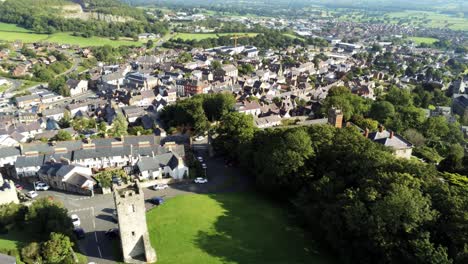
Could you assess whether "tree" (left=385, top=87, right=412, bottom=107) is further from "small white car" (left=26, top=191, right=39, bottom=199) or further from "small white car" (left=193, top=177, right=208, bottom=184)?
"small white car" (left=26, top=191, right=39, bottom=199)

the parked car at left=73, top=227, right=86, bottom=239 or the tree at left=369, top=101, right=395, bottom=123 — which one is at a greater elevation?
the tree at left=369, top=101, right=395, bottom=123

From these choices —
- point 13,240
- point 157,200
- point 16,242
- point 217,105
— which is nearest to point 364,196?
point 157,200

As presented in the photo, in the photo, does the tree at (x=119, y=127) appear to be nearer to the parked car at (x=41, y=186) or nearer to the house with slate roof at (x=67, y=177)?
the house with slate roof at (x=67, y=177)

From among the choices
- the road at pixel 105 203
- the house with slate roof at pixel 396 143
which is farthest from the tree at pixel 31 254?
the house with slate roof at pixel 396 143

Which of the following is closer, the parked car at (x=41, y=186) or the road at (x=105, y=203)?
the road at (x=105, y=203)

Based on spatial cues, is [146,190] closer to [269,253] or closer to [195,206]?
[195,206]

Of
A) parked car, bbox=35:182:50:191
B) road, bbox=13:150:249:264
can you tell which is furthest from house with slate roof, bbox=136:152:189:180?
parked car, bbox=35:182:50:191

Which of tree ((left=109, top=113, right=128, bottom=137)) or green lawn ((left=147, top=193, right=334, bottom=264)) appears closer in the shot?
green lawn ((left=147, top=193, right=334, bottom=264))
